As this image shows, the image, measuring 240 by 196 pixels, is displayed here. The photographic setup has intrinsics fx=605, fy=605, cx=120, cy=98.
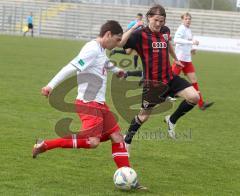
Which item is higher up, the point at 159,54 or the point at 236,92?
the point at 159,54

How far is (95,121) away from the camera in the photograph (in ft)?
20.3

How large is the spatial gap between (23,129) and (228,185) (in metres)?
3.76

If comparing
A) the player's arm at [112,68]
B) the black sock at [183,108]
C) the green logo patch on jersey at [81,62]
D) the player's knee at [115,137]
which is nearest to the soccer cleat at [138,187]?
the player's knee at [115,137]

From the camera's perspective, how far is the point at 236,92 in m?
17.0

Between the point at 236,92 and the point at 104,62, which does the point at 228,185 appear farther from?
the point at 236,92

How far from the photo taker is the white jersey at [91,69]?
6016 millimetres

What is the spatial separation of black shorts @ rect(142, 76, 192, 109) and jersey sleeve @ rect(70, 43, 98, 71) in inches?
100

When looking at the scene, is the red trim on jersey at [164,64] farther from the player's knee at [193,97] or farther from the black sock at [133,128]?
the black sock at [133,128]

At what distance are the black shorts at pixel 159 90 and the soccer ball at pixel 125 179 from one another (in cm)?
247

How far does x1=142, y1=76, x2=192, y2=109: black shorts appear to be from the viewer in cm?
850

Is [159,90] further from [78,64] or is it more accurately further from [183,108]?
[78,64]

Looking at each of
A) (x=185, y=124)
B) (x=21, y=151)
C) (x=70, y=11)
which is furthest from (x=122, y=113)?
(x=70, y=11)

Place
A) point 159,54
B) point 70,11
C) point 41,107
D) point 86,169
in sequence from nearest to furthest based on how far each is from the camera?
point 86,169 → point 159,54 → point 41,107 → point 70,11

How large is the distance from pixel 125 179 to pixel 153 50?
2736 millimetres
